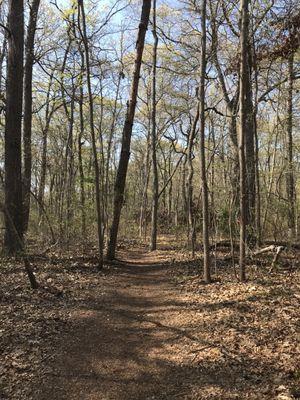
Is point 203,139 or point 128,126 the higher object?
point 128,126

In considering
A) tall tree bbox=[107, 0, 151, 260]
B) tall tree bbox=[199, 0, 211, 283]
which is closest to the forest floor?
tall tree bbox=[199, 0, 211, 283]

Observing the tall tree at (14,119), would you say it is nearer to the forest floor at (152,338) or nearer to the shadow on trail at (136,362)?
the forest floor at (152,338)

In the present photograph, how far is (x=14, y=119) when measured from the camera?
Answer: 11.2m

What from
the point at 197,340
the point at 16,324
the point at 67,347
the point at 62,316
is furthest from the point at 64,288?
the point at 197,340

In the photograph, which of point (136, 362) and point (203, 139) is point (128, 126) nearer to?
point (203, 139)

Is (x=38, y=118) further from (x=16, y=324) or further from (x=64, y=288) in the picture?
(x=16, y=324)

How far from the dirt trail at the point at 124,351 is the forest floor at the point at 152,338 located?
0.04 feet

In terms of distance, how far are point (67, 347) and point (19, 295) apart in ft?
7.73

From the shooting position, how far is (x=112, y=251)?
479 inches

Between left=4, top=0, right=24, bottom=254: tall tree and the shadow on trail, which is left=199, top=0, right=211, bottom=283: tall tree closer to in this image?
the shadow on trail

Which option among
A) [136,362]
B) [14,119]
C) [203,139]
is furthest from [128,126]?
[136,362]

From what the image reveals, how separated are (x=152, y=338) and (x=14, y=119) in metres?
7.84

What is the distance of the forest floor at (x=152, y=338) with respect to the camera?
14.4 ft

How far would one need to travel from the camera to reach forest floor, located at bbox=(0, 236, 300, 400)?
438 cm
